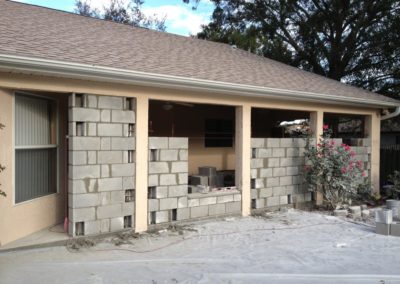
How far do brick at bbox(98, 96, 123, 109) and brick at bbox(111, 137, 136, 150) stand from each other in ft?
1.64

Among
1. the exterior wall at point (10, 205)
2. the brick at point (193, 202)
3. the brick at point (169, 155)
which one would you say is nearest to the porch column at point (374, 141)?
the brick at point (193, 202)

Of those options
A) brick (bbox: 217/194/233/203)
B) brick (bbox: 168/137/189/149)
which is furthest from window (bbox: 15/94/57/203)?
brick (bbox: 217/194/233/203)

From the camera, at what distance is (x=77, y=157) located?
19.4ft

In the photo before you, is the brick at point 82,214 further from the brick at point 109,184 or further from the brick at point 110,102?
the brick at point 110,102

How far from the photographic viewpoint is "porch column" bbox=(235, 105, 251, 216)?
807cm

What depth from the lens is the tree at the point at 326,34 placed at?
1672cm

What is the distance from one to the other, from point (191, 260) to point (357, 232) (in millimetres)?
3329

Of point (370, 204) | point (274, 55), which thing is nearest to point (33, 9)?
point (370, 204)

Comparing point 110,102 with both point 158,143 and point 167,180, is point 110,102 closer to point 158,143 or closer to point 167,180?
point 158,143

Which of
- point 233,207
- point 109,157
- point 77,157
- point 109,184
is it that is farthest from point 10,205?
point 233,207

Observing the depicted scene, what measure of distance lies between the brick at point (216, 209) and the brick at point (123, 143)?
2.08m

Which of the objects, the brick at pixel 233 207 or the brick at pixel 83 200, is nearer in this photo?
the brick at pixel 83 200

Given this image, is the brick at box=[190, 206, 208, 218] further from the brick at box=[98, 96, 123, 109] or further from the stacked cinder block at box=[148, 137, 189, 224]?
the brick at box=[98, 96, 123, 109]

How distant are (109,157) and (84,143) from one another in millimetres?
471
